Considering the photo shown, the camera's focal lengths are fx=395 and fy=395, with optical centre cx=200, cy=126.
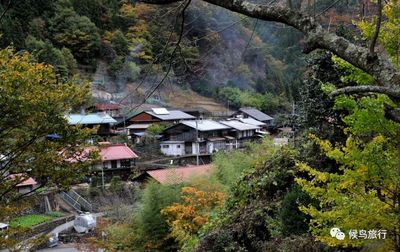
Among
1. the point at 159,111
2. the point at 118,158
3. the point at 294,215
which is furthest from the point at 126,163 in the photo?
the point at 294,215

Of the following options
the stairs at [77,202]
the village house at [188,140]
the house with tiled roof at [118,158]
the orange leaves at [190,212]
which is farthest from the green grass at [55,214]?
the orange leaves at [190,212]

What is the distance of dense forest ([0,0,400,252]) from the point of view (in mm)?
1885

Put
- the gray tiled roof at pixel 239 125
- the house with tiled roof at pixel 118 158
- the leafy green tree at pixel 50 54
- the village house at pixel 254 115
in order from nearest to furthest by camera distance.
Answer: the house with tiled roof at pixel 118 158 < the leafy green tree at pixel 50 54 < the gray tiled roof at pixel 239 125 < the village house at pixel 254 115

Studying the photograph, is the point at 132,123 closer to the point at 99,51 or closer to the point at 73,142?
the point at 99,51

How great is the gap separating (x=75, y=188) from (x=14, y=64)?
17.0 m

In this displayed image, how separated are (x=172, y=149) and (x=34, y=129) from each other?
73.3 feet

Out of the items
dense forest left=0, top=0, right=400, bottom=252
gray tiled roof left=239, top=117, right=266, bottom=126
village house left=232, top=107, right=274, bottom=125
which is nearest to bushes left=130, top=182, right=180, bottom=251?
dense forest left=0, top=0, right=400, bottom=252

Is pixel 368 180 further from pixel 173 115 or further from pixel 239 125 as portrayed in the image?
pixel 173 115

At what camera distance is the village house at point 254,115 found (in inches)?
1455

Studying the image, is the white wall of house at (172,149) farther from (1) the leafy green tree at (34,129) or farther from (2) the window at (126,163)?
(1) the leafy green tree at (34,129)

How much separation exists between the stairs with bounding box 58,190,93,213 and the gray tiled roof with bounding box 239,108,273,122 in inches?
774

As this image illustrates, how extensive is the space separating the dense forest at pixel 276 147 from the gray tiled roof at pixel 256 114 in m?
20.0

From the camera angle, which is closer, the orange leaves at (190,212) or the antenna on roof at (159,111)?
the orange leaves at (190,212)

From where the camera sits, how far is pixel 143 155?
93.0 ft
